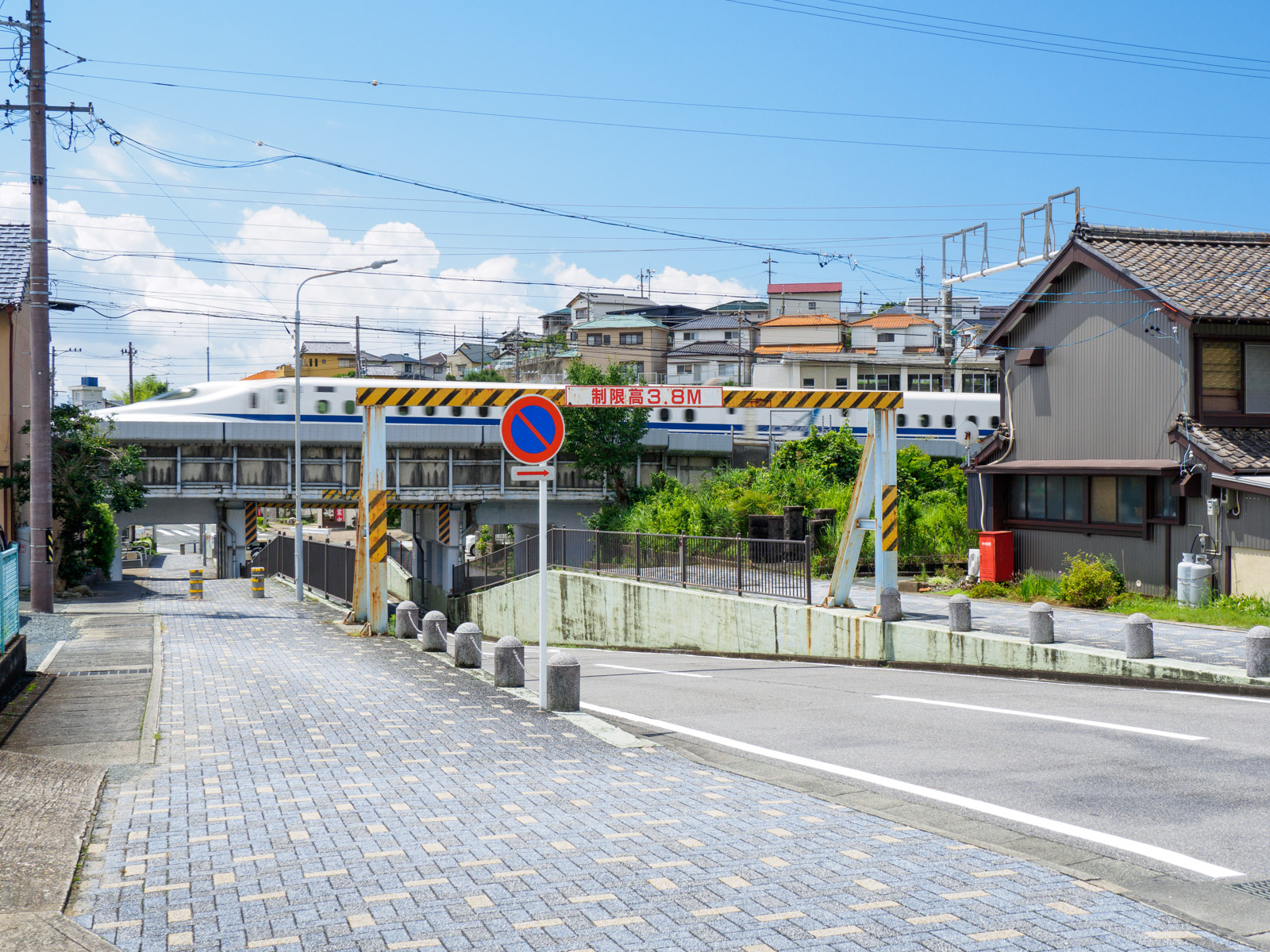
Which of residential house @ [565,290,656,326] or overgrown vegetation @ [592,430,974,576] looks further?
residential house @ [565,290,656,326]

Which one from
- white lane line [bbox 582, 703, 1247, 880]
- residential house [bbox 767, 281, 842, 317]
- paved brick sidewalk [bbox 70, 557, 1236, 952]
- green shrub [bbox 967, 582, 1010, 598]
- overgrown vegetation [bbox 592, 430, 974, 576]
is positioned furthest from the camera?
residential house [bbox 767, 281, 842, 317]

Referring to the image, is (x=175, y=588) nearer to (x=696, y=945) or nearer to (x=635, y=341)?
(x=696, y=945)

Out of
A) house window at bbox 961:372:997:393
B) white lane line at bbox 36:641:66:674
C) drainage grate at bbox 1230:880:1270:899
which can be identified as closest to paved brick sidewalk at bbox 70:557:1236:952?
drainage grate at bbox 1230:880:1270:899

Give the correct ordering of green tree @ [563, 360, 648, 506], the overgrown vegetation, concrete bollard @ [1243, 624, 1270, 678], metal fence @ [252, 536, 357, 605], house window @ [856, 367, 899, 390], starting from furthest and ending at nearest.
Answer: house window @ [856, 367, 899, 390] → green tree @ [563, 360, 648, 506] → the overgrown vegetation → metal fence @ [252, 536, 357, 605] → concrete bollard @ [1243, 624, 1270, 678]

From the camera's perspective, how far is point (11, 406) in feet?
88.2

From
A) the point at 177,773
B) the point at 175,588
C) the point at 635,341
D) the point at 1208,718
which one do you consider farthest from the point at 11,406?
the point at 635,341

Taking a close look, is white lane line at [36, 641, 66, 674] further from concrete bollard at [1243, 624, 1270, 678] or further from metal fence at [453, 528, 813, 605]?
concrete bollard at [1243, 624, 1270, 678]

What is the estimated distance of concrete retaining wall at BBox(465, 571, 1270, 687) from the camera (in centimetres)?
1419

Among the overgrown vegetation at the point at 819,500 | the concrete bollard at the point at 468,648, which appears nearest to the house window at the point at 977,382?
the overgrown vegetation at the point at 819,500

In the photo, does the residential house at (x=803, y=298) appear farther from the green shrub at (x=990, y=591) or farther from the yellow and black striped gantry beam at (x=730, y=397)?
the yellow and black striped gantry beam at (x=730, y=397)

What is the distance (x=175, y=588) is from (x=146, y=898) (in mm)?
30499

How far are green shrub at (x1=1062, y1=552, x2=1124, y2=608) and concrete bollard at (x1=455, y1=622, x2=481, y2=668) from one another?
1194 cm

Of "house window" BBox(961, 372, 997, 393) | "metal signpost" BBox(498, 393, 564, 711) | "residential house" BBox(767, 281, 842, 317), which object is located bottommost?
"metal signpost" BBox(498, 393, 564, 711)

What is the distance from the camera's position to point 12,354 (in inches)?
1050
